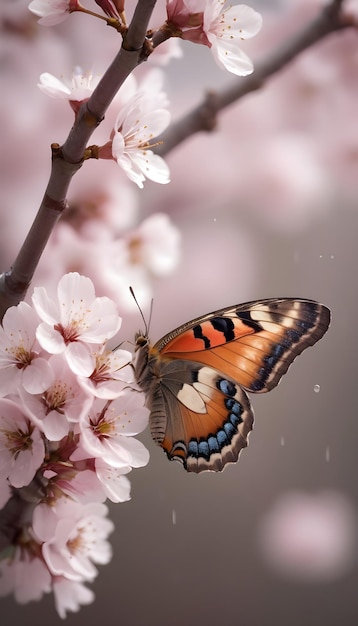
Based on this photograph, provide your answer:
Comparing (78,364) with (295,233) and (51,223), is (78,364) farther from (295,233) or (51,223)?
(295,233)

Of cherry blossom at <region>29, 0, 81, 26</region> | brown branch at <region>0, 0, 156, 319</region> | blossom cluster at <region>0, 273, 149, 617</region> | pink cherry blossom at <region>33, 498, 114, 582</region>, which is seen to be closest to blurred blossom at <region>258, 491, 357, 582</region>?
pink cherry blossom at <region>33, 498, 114, 582</region>

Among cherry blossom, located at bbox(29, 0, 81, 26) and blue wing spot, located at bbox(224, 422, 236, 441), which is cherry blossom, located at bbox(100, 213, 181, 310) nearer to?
blue wing spot, located at bbox(224, 422, 236, 441)

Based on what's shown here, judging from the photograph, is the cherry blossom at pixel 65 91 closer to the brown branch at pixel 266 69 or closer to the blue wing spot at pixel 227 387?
the blue wing spot at pixel 227 387

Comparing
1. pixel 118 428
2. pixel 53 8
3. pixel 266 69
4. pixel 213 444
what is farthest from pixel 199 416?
pixel 266 69

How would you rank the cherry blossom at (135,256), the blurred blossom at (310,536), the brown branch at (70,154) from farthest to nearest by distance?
the blurred blossom at (310,536) < the cherry blossom at (135,256) < the brown branch at (70,154)

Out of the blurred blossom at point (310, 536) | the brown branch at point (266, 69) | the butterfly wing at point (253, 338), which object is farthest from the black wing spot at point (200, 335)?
the blurred blossom at point (310, 536)

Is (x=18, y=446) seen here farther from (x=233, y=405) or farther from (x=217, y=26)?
(x=217, y=26)
